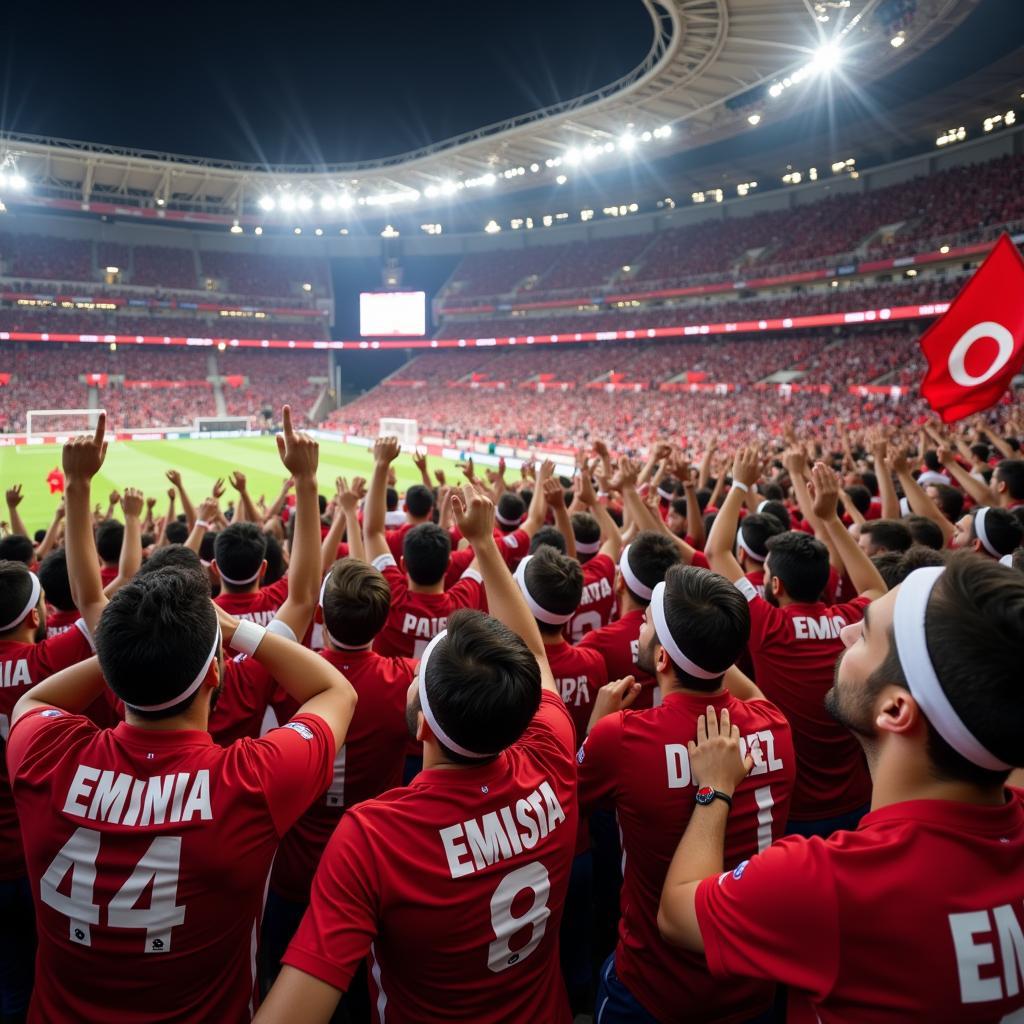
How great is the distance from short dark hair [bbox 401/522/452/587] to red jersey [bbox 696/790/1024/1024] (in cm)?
334

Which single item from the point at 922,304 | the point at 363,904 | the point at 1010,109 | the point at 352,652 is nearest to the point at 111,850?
the point at 363,904

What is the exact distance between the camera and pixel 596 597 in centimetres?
548

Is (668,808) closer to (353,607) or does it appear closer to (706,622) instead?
(706,622)

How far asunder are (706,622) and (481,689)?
39.7 inches

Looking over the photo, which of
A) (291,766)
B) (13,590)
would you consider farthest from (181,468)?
(291,766)

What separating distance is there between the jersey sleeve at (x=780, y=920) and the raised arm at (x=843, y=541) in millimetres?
2755

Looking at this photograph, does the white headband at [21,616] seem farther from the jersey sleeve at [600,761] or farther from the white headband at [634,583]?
the white headband at [634,583]

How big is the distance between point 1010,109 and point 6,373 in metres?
67.7

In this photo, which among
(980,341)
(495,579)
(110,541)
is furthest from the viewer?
(980,341)

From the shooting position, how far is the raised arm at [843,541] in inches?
158

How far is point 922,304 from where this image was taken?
35406 mm

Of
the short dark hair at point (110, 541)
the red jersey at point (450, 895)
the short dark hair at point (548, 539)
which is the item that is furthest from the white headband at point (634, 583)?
the short dark hair at point (110, 541)

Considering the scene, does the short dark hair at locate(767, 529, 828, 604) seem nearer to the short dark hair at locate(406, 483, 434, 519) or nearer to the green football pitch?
the short dark hair at locate(406, 483, 434, 519)

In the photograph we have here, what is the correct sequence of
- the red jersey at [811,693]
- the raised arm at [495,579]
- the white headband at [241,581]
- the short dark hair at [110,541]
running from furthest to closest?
the short dark hair at [110,541]
the white headband at [241,581]
the red jersey at [811,693]
the raised arm at [495,579]
